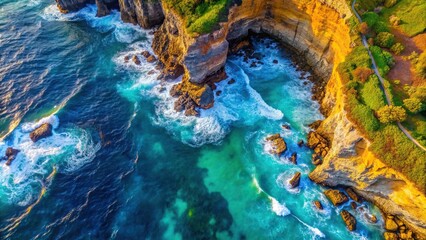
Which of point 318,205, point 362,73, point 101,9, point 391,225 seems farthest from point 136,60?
point 391,225

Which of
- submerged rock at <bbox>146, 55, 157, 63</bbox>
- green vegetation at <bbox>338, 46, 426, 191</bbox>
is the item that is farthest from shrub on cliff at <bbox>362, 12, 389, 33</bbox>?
submerged rock at <bbox>146, 55, 157, 63</bbox>

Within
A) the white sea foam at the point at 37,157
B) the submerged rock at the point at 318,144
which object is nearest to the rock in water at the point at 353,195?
the submerged rock at the point at 318,144

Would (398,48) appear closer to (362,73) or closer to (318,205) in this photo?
(362,73)

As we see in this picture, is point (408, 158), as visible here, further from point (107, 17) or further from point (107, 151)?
point (107, 17)

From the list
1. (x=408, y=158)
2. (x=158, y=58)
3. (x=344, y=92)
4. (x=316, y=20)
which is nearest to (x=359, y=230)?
(x=408, y=158)

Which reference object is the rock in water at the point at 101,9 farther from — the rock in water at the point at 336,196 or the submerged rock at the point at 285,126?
the rock in water at the point at 336,196
